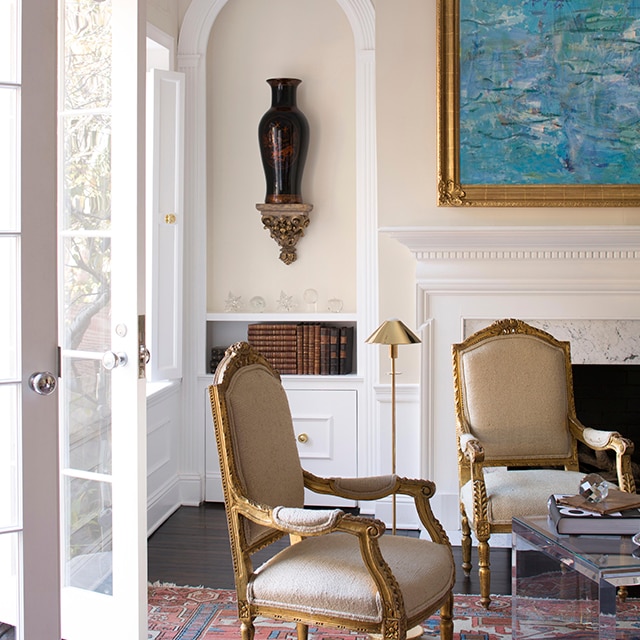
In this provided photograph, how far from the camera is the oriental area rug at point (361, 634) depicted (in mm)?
2891

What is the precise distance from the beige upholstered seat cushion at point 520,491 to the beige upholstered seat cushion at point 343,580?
75cm

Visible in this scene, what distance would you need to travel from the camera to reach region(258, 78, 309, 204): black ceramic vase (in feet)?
15.6

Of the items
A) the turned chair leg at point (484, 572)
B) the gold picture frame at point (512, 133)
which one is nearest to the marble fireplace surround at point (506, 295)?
the gold picture frame at point (512, 133)

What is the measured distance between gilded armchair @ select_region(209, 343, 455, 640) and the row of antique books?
76.0 inches

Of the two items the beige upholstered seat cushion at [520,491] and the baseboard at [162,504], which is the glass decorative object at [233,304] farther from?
the beige upholstered seat cushion at [520,491]

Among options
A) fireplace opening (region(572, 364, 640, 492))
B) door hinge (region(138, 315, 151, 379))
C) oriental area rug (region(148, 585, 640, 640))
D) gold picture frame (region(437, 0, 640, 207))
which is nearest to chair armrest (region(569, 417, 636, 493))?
oriental area rug (region(148, 585, 640, 640))

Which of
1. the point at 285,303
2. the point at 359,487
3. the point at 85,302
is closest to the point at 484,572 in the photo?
the point at 359,487

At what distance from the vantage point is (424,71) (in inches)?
167

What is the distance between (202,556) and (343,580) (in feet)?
5.78

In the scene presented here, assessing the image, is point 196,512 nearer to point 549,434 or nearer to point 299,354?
point 299,354

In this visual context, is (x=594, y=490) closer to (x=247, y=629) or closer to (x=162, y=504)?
(x=247, y=629)

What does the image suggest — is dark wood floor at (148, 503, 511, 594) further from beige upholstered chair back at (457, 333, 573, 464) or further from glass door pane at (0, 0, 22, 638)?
glass door pane at (0, 0, 22, 638)

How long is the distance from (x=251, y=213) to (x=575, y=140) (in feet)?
6.07

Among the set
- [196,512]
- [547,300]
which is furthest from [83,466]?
[547,300]
